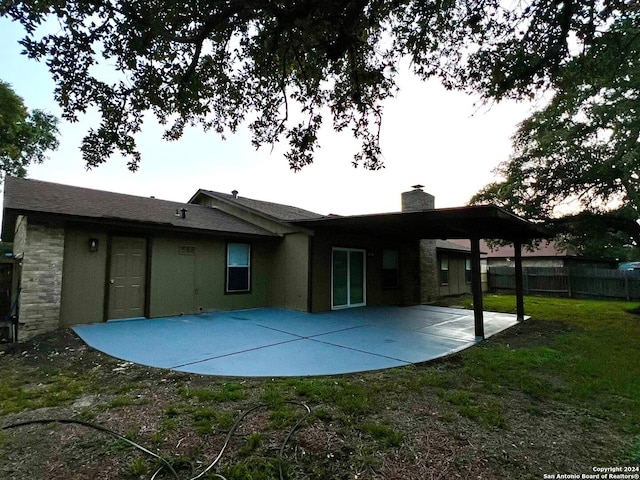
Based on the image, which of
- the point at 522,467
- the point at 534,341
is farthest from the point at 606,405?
the point at 534,341

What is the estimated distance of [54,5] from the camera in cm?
373

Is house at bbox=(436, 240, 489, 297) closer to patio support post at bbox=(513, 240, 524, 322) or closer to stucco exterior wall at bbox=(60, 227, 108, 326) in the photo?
patio support post at bbox=(513, 240, 524, 322)

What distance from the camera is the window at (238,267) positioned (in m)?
9.66

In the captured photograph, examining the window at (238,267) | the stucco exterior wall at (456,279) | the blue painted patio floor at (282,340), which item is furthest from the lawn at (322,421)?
the stucco exterior wall at (456,279)

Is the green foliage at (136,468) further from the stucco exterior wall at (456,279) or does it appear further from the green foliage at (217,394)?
the stucco exterior wall at (456,279)

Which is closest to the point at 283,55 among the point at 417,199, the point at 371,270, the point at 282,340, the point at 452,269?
the point at 282,340

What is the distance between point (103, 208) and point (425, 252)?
409 inches

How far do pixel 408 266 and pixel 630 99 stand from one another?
845 cm

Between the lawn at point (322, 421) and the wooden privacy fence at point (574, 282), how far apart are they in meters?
13.0

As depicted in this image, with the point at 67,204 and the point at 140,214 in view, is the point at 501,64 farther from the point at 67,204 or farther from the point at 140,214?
the point at 67,204

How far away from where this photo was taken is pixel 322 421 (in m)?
2.94

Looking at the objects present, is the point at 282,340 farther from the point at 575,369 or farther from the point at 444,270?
→ the point at 444,270

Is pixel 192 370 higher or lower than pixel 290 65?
lower

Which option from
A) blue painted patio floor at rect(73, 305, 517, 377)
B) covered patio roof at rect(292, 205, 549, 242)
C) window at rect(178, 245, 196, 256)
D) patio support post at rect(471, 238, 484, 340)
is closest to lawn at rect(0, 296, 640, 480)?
blue painted patio floor at rect(73, 305, 517, 377)
